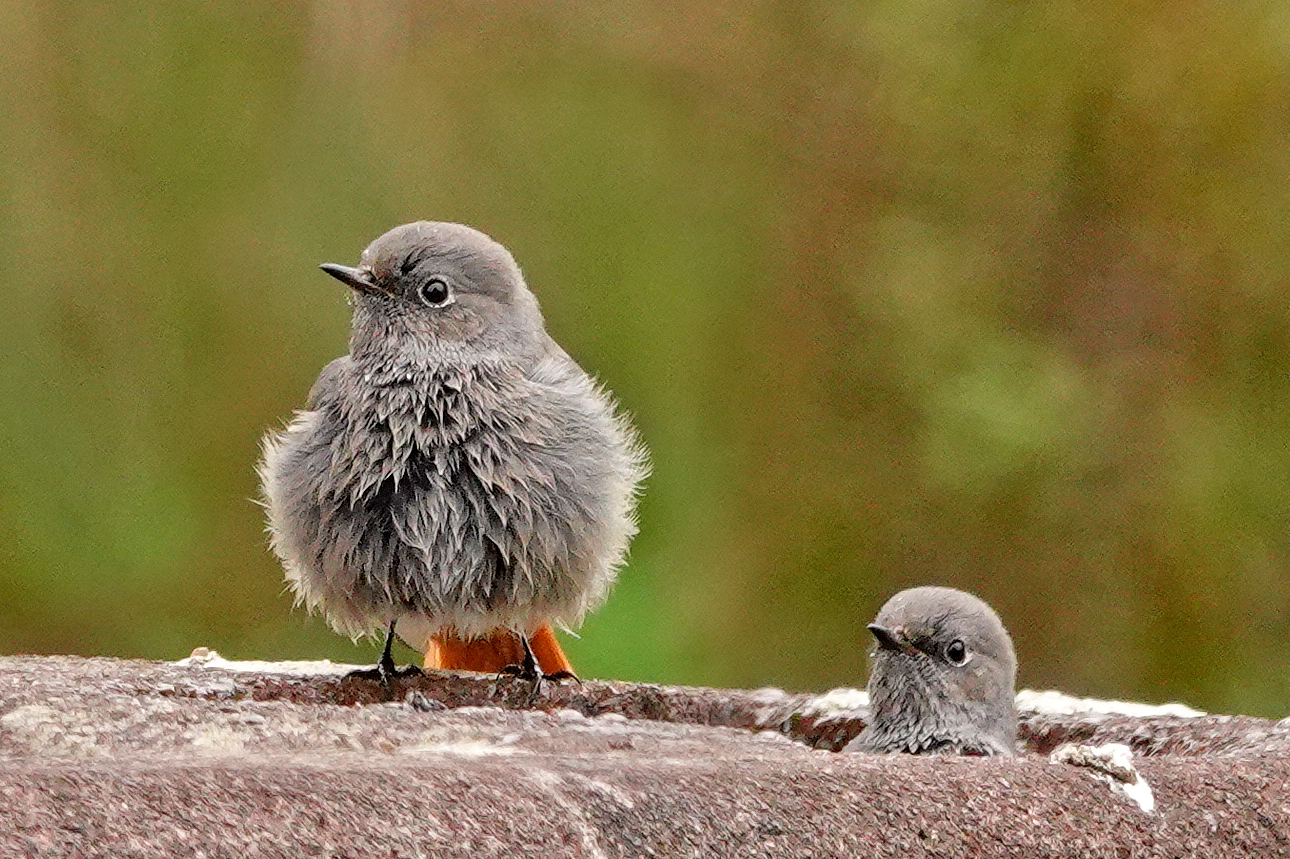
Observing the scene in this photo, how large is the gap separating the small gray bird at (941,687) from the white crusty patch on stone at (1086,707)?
0.21 meters

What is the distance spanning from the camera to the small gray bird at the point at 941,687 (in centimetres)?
417

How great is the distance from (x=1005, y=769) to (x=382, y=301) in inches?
84.9

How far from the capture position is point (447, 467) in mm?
4277

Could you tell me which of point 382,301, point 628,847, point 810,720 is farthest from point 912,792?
point 382,301

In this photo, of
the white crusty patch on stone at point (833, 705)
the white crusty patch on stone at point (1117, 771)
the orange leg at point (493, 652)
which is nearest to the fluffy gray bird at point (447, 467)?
the orange leg at point (493, 652)

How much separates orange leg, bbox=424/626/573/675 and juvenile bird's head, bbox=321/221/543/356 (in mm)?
711

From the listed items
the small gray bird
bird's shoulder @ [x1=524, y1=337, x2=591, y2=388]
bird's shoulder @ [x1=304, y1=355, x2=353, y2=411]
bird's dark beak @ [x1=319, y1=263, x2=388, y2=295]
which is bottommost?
the small gray bird

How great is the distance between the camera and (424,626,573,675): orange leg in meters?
4.76

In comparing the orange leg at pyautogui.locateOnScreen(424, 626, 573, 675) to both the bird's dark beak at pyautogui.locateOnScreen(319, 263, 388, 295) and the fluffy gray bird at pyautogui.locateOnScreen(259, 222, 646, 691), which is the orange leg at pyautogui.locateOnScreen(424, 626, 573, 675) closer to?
the fluffy gray bird at pyautogui.locateOnScreen(259, 222, 646, 691)

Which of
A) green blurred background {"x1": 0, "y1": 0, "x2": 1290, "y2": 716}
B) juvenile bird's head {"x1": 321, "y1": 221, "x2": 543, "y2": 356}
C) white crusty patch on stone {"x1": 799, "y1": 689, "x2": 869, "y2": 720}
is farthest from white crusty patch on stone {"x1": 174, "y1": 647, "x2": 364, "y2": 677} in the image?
green blurred background {"x1": 0, "y1": 0, "x2": 1290, "y2": 716}

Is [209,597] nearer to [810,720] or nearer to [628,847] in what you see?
[810,720]

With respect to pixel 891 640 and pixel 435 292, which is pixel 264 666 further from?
pixel 891 640

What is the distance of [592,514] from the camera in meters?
4.47

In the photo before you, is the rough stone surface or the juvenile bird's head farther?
the juvenile bird's head
